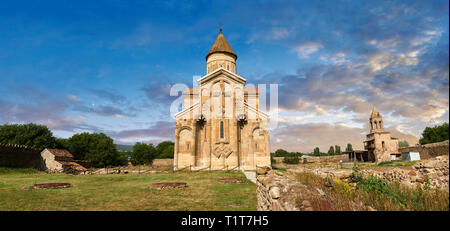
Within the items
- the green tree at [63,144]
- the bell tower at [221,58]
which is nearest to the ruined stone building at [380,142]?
the bell tower at [221,58]

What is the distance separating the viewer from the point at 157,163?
46.2 m

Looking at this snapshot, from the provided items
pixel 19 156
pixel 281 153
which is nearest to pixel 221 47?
pixel 19 156

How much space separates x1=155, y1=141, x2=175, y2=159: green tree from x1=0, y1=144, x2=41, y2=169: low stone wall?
32.8 m

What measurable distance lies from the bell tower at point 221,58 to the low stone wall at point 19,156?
25143 mm

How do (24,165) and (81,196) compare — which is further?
(24,165)

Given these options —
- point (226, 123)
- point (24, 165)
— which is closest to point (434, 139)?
point (226, 123)

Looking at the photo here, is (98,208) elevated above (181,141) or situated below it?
below

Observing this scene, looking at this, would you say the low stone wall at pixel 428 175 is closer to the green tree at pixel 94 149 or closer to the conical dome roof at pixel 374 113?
the conical dome roof at pixel 374 113

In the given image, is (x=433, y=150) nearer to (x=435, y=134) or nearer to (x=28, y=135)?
(x=435, y=134)

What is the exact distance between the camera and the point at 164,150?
6309 centimetres

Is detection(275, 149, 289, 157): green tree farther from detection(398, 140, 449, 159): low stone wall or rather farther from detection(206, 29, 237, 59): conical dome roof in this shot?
detection(206, 29, 237, 59): conical dome roof

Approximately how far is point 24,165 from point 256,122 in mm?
28391

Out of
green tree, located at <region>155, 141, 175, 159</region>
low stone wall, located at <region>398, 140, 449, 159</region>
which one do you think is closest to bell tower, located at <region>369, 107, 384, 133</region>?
low stone wall, located at <region>398, 140, 449, 159</region>
